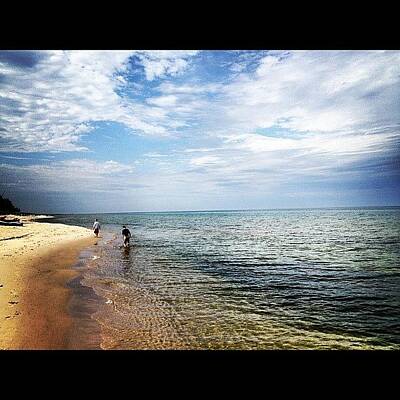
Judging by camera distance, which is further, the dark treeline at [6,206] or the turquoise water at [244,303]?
the dark treeline at [6,206]

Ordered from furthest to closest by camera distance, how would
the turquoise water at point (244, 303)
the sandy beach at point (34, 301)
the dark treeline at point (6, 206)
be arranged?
1. the dark treeline at point (6, 206)
2. the turquoise water at point (244, 303)
3. the sandy beach at point (34, 301)

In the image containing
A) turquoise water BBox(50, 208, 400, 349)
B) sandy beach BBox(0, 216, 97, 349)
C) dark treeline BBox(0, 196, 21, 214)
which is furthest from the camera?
dark treeline BBox(0, 196, 21, 214)

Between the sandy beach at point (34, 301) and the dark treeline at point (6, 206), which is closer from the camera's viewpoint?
the sandy beach at point (34, 301)

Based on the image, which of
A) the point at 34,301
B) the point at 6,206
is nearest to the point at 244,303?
the point at 34,301

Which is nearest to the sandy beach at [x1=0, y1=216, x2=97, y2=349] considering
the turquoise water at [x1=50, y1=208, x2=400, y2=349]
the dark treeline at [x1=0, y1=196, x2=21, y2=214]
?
the turquoise water at [x1=50, y1=208, x2=400, y2=349]

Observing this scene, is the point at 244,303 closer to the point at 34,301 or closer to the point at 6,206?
the point at 34,301

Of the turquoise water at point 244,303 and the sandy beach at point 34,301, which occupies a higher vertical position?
the sandy beach at point 34,301

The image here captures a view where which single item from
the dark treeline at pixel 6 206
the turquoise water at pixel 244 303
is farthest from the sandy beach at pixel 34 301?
the dark treeline at pixel 6 206

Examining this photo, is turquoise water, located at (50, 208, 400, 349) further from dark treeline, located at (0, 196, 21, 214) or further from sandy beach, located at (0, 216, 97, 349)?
dark treeline, located at (0, 196, 21, 214)

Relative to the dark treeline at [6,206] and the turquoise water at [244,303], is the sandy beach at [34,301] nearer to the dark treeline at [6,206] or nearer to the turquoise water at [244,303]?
the turquoise water at [244,303]

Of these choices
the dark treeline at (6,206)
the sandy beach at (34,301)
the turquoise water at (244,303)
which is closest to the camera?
the sandy beach at (34,301)
